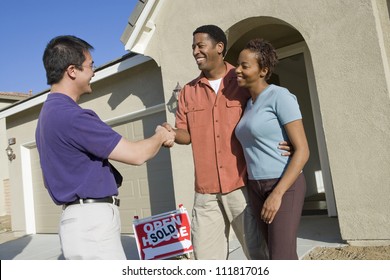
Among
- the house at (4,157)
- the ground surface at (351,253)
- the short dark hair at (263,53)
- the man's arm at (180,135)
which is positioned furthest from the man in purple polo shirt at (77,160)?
the house at (4,157)

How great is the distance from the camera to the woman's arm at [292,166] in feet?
6.56

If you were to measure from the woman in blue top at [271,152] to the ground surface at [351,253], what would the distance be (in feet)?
7.53

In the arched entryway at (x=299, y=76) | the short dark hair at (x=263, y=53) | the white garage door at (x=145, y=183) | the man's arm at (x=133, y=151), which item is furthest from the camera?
the white garage door at (x=145, y=183)

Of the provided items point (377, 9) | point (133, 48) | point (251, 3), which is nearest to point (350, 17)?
point (377, 9)

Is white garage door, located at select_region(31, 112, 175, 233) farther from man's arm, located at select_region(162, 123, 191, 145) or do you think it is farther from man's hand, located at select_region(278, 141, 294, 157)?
man's hand, located at select_region(278, 141, 294, 157)

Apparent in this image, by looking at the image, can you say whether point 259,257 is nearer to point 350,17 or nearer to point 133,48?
point 350,17

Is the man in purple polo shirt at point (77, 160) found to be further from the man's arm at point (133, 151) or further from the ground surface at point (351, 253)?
the ground surface at point (351, 253)

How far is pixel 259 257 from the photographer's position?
234 centimetres

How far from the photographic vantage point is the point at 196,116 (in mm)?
2551

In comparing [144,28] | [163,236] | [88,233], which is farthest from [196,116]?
[144,28]

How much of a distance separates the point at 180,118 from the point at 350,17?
280cm

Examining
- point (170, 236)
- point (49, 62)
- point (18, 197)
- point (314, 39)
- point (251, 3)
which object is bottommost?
point (170, 236)

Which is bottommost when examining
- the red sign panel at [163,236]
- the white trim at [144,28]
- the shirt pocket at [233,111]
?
the red sign panel at [163,236]

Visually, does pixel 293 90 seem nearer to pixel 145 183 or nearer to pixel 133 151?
pixel 145 183
